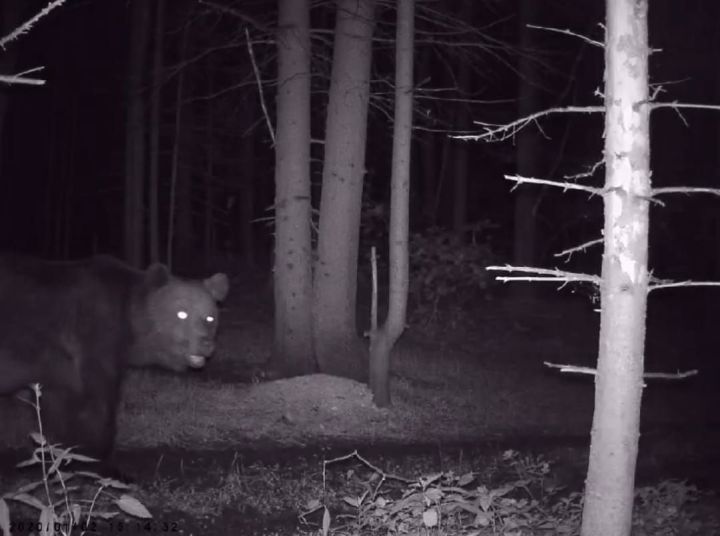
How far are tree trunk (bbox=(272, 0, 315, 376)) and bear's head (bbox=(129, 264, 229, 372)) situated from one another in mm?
4987

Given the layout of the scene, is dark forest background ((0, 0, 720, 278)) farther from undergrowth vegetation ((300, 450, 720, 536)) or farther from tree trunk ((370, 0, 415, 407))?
undergrowth vegetation ((300, 450, 720, 536))

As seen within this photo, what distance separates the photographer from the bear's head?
1027 centimetres

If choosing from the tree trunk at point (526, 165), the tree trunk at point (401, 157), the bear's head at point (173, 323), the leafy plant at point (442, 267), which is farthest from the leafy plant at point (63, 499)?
the tree trunk at point (526, 165)

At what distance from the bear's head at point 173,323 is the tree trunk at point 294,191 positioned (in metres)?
4.99

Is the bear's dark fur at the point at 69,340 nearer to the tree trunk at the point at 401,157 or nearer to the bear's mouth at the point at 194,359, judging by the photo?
the bear's mouth at the point at 194,359

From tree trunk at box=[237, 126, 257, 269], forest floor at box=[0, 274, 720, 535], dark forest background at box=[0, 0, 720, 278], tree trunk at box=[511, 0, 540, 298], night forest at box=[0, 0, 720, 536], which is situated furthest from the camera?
tree trunk at box=[237, 126, 257, 269]

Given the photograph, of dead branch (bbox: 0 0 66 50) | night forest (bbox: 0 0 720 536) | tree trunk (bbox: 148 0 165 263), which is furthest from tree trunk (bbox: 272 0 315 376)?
tree trunk (bbox: 148 0 165 263)

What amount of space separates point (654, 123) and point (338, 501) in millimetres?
20110

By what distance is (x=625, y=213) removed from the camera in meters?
6.14


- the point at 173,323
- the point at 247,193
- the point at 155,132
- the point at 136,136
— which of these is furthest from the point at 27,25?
the point at 247,193

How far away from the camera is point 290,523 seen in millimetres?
8938

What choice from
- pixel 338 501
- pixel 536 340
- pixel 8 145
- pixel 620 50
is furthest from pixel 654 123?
pixel 8 145

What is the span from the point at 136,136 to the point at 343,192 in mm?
14365

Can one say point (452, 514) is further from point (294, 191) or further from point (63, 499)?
point (294, 191)
